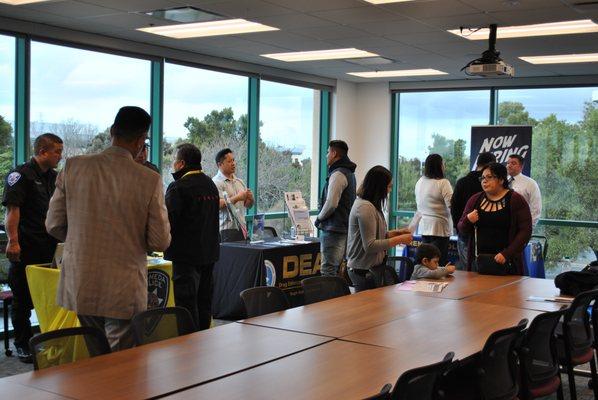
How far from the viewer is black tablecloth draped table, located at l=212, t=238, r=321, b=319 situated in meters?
6.95

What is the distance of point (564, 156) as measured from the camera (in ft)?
34.1

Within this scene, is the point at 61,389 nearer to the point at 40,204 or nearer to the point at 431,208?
the point at 40,204

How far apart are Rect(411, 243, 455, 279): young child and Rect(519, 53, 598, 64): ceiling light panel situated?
13.2 ft

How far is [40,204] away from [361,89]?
278 inches

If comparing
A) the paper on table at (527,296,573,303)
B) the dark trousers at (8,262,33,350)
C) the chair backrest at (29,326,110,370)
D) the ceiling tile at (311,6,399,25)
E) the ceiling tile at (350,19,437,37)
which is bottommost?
the dark trousers at (8,262,33,350)

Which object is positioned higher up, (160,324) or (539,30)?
(539,30)

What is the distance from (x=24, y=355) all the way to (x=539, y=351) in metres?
3.87

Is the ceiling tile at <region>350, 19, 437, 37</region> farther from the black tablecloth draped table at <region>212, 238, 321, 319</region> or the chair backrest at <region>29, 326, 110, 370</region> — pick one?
the chair backrest at <region>29, 326, 110, 370</region>

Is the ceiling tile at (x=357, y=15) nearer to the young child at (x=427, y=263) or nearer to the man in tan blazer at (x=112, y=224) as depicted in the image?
the young child at (x=427, y=263)

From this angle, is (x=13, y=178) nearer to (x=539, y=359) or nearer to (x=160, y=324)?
(x=160, y=324)

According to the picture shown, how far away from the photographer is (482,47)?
25.7 feet

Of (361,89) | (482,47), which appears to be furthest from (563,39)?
(361,89)

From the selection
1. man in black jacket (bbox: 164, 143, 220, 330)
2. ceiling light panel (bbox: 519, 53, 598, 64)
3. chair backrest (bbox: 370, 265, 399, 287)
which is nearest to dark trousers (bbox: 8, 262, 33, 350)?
man in black jacket (bbox: 164, 143, 220, 330)

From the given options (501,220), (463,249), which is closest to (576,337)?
(501,220)
